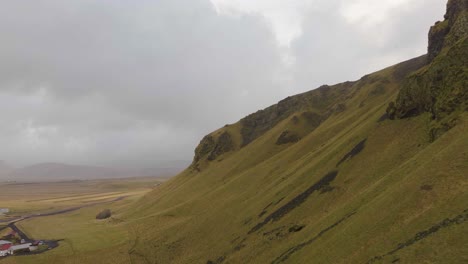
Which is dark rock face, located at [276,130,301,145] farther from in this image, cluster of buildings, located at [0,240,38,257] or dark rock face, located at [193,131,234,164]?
cluster of buildings, located at [0,240,38,257]

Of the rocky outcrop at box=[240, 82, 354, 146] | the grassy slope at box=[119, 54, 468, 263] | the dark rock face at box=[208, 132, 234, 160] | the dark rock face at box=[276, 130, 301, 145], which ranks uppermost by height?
the rocky outcrop at box=[240, 82, 354, 146]

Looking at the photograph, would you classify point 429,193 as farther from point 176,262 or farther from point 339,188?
point 176,262

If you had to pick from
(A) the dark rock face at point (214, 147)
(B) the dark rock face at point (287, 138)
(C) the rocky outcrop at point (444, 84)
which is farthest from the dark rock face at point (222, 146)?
(C) the rocky outcrop at point (444, 84)

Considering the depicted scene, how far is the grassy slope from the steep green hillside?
0.18 metres

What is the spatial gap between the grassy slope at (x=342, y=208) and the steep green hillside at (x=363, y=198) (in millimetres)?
184

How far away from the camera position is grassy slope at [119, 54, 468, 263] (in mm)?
34656

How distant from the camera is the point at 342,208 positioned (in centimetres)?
4938

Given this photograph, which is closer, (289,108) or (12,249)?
(12,249)

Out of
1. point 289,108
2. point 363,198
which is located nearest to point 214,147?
point 289,108

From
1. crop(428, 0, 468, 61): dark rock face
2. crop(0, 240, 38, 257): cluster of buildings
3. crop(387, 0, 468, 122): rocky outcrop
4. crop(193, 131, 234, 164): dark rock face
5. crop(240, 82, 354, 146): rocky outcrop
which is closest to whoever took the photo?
crop(387, 0, 468, 122): rocky outcrop

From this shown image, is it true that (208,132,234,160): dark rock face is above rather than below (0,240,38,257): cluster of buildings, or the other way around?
above

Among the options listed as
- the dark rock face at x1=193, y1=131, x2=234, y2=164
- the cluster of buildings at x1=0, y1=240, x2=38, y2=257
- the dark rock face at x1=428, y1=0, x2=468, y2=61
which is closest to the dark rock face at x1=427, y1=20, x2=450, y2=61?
the dark rock face at x1=428, y1=0, x2=468, y2=61

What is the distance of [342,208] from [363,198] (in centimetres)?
335

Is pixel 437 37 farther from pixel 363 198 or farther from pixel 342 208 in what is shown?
pixel 342 208
